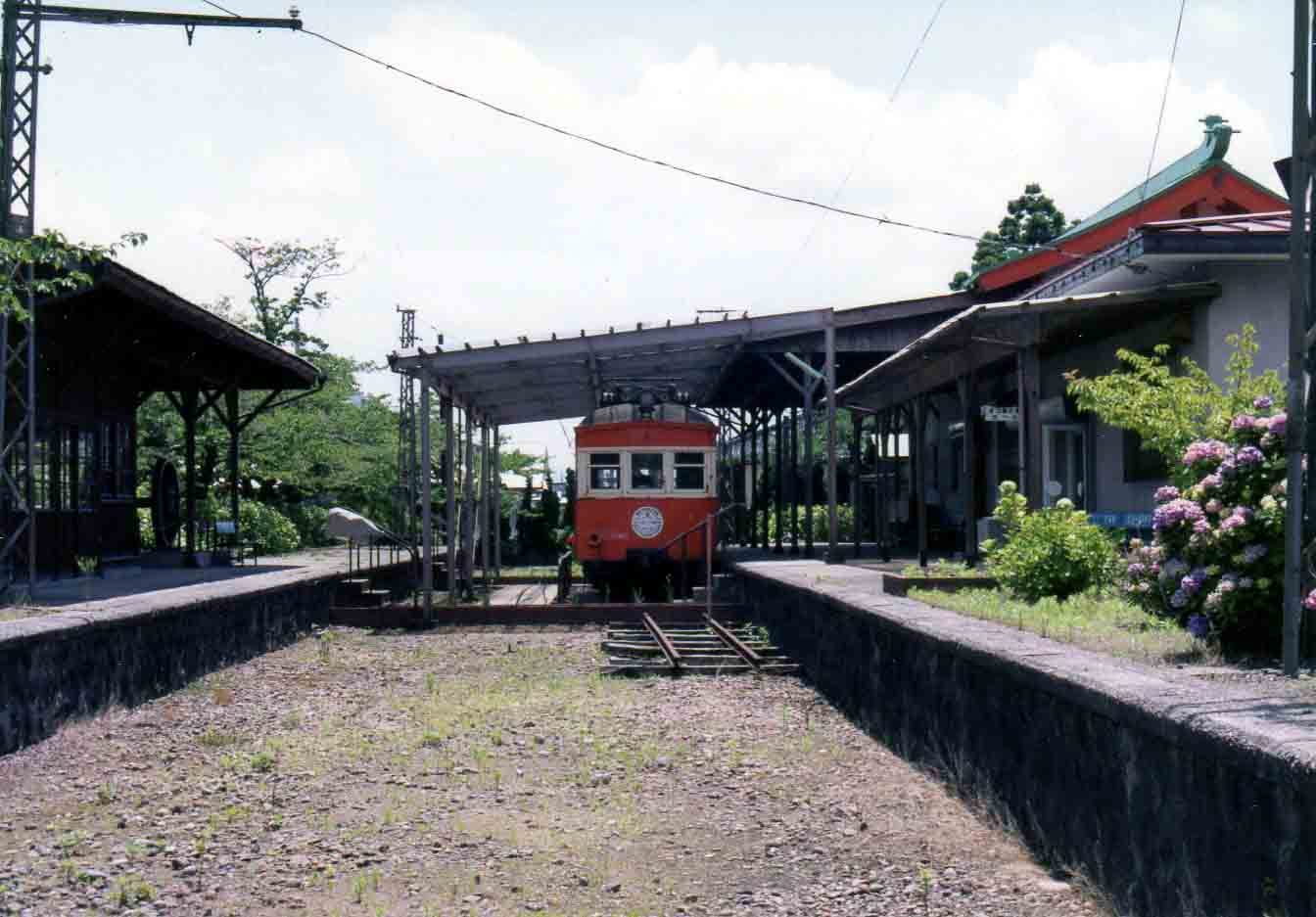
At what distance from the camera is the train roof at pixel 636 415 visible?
62.9 ft

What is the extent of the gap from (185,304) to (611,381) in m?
6.13

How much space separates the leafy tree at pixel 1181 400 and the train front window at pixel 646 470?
415 inches

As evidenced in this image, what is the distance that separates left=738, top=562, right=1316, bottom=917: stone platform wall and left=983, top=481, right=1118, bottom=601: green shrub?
1.71 m

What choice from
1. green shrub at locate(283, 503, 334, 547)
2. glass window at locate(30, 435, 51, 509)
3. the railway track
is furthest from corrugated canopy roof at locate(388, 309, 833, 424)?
green shrub at locate(283, 503, 334, 547)

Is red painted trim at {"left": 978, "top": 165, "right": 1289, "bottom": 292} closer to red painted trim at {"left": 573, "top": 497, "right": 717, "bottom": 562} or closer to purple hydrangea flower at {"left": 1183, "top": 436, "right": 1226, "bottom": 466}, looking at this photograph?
red painted trim at {"left": 573, "top": 497, "right": 717, "bottom": 562}

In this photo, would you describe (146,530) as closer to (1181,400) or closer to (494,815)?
(494,815)

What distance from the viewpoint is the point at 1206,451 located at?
6949 millimetres

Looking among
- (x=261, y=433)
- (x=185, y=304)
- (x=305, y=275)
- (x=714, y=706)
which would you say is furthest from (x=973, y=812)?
(x=305, y=275)

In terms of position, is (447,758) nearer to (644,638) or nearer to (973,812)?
(973,812)

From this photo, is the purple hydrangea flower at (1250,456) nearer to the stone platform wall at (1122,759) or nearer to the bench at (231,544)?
the stone platform wall at (1122,759)

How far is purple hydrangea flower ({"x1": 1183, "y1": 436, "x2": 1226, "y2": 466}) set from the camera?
6918 millimetres

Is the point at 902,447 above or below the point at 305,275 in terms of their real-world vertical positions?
below

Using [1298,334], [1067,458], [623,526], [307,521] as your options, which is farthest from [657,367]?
[307,521]

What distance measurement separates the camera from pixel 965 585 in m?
11.0
